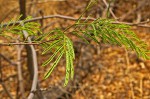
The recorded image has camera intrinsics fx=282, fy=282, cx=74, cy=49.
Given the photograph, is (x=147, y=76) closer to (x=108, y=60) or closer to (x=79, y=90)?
(x=108, y=60)

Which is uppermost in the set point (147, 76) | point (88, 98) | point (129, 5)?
point (129, 5)

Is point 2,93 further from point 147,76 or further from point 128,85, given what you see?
point 147,76

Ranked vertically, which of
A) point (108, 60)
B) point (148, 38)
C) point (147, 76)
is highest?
point (148, 38)

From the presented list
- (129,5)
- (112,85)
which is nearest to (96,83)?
(112,85)

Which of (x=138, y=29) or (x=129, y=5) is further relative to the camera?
(x=129, y=5)

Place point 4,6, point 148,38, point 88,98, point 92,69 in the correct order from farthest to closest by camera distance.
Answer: point 4,6 → point 148,38 → point 92,69 → point 88,98

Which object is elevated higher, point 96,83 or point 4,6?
point 4,6

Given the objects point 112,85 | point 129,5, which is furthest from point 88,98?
point 129,5

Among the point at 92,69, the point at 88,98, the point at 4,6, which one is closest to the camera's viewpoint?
the point at 88,98

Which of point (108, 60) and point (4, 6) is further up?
point (4, 6)
